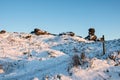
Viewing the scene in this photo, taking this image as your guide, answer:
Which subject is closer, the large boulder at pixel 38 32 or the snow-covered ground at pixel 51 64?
the snow-covered ground at pixel 51 64

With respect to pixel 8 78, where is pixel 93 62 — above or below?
above

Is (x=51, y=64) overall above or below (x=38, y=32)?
below

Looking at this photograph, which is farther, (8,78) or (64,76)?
(8,78)

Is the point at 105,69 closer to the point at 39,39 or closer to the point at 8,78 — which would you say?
the point at 8,78

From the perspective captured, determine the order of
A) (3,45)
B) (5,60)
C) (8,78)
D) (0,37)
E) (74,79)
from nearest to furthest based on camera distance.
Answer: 1. (74,79)
2. (8,78)
3. (5,60)
4. (3,45)
5. (0,37)

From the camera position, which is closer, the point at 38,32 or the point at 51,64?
the point at 51,64

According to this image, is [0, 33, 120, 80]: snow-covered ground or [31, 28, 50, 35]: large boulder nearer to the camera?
[0, 33, 120, 80]: snow-covered ground

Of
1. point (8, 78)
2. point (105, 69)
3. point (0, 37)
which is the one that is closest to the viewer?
point (105, 69)

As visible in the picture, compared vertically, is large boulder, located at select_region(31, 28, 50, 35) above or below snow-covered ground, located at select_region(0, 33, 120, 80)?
above

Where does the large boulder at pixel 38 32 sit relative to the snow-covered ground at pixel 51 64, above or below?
above

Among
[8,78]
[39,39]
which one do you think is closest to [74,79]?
[8,78]

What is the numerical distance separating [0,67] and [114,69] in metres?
14.4

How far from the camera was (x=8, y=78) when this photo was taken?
25.7 metres

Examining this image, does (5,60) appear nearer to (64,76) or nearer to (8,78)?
(8,78)
